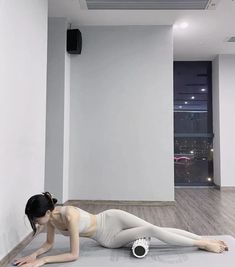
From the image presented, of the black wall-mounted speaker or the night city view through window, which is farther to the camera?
the night city view through window

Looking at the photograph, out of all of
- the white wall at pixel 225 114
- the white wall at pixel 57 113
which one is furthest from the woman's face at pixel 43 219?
the white wall at pixel 225 114

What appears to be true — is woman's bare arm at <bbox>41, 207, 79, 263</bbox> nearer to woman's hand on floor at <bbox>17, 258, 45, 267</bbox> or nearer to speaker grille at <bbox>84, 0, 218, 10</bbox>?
woman's hand on floor at <bbox>17, 258, 45, 267</bbox>

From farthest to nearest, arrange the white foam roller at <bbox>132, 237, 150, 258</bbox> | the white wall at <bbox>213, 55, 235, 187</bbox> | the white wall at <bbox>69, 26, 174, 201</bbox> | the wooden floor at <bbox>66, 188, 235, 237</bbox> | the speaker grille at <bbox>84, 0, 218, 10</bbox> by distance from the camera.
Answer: the white wall at <bbox>213, 55, 235, 187</bbox>
the white wall at <bbox>69, 26, 174, 201</bbox>
the speaker grille at <bbox>84, 0, 218, 10</bbox>
the wooden floor at <bbox>66, 188, 235, 237</bbox>
the white foam roller at <bbox>132, 237, 150, 258</bbox>

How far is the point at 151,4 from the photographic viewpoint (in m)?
4.14

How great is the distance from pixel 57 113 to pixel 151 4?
201cm

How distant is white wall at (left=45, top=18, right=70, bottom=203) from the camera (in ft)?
14.9

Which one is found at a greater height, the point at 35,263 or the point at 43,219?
the point at 43,219

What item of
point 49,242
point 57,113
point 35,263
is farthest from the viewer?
point 57,113

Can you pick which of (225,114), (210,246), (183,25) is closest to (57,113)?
(183,25)

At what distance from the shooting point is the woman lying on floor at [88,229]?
7.07ft

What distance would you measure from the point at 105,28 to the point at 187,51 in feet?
6.58

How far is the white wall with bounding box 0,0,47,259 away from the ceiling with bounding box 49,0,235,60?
118 centimetres

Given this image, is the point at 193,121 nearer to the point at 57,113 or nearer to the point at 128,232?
the point at 57,113

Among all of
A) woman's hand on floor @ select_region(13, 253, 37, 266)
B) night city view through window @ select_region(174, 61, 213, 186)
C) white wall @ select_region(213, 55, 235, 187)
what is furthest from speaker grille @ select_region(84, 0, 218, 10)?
woman's hand on floor @ select_region(13, 253, 37, 266)
